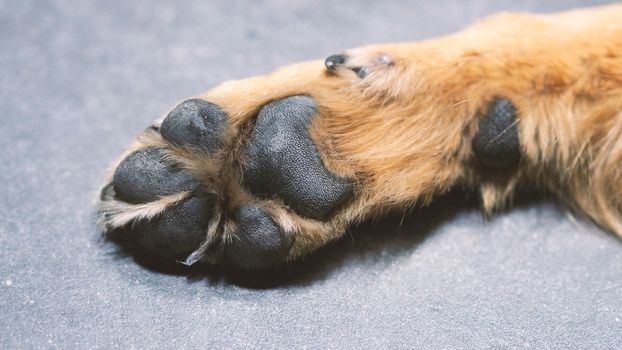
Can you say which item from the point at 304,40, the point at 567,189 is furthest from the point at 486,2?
the point at 567,189

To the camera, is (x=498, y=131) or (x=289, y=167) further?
(x=498, y=131)

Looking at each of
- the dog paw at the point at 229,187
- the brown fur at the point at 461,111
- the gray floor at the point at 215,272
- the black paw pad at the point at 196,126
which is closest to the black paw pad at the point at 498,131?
the brown fur at the point at 461,111

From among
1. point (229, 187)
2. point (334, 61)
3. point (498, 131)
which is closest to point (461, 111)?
point (498, 131)

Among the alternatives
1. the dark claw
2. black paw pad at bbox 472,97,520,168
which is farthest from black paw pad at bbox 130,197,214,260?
black paw pad at bbox 472,97,520,168

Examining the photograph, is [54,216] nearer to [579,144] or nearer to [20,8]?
[20,8]

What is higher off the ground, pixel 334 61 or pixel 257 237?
pixel 334 61

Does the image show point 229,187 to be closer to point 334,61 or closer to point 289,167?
point 289,167
